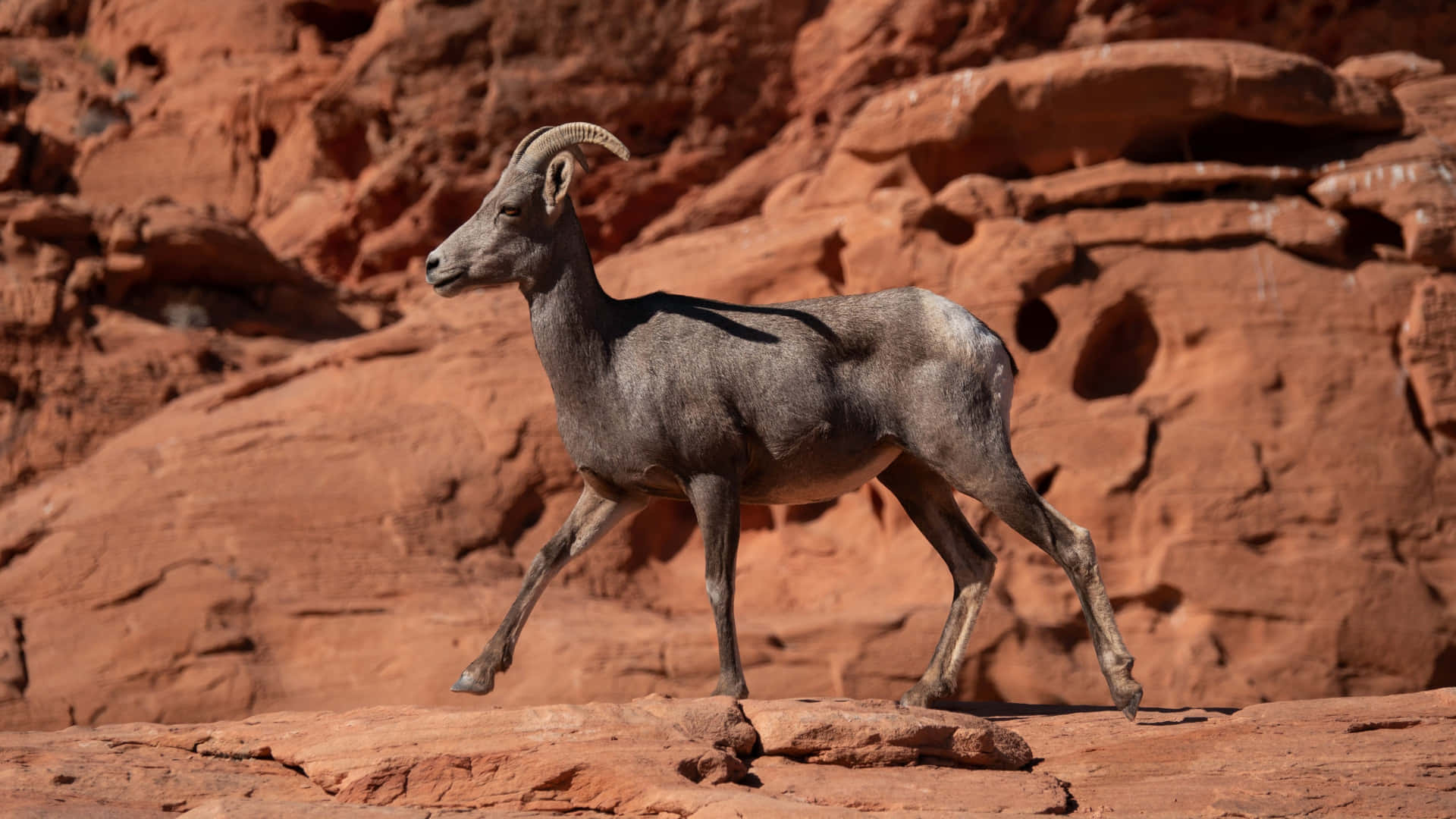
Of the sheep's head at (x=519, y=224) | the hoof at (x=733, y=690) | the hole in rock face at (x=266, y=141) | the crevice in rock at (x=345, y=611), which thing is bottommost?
the crevice in rock at (x=345, y=611)

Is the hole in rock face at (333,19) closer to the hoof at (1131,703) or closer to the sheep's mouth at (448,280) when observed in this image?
the sheep's mouth at (448,280)

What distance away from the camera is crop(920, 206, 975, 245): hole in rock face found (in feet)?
42.9

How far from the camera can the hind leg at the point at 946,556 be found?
6730 millimetres

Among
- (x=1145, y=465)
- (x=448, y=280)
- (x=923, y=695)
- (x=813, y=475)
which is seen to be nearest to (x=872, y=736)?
(x=923, y=695)

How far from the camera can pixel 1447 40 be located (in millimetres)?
18453

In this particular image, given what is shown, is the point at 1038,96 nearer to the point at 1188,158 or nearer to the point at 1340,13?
the point at 1188,158

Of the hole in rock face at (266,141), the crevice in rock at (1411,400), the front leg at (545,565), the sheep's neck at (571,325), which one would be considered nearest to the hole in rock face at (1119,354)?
the crevice in rock at (1411,400)

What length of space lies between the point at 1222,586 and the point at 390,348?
324 inches

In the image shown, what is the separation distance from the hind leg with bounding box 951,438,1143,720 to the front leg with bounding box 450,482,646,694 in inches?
67.4

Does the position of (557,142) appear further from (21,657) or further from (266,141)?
(266,141)

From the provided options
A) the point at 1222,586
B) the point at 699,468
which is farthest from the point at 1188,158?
the point at 699,468

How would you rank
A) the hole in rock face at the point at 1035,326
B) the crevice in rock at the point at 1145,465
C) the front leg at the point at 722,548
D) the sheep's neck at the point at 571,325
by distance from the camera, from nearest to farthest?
the front leg at the point at 722,548, the sheep's neck at the point at 571,325, the crevice in rock at the point at 1145,465, the hole in rock face at the point at 1035,326

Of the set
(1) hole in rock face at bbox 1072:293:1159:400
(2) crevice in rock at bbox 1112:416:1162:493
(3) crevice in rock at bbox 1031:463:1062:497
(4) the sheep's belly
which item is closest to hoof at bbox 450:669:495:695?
(4) the sheep's belly

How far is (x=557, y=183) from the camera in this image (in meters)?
6.44
